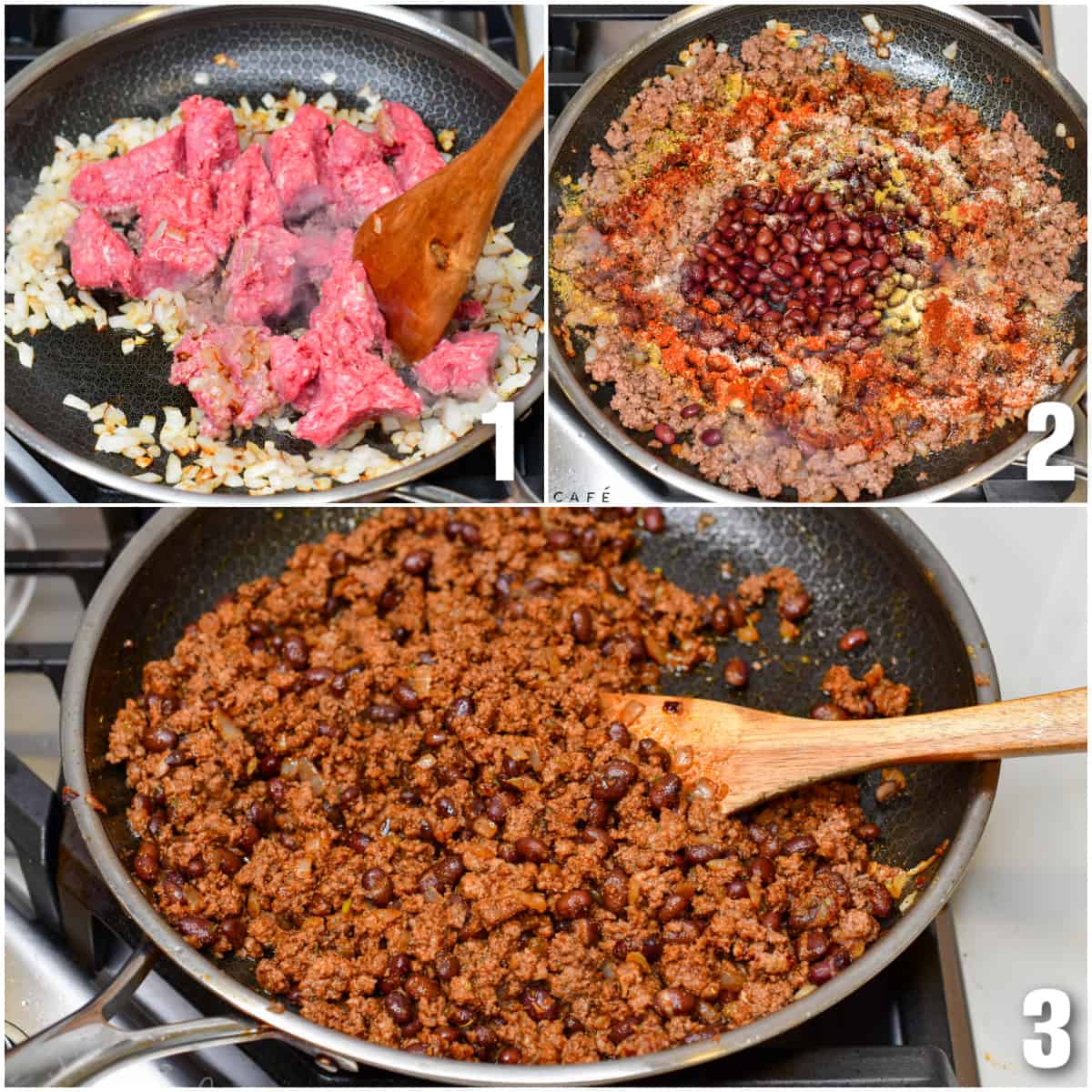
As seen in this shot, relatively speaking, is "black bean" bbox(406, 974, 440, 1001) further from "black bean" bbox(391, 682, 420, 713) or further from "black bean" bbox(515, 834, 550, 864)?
"black bean" bbox(391, 682, 420, 713)

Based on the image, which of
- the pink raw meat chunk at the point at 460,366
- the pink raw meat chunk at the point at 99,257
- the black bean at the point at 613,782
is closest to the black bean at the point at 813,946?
the black bean at the point at 613,782

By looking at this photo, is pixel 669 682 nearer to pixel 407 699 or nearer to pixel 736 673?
pixel 736 673

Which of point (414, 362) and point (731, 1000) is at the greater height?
point (414, 362)

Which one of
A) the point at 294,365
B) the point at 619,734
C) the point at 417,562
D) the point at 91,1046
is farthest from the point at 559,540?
the point at 91,1046

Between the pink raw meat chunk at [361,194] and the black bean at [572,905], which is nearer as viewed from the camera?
the black bean at [572,905]

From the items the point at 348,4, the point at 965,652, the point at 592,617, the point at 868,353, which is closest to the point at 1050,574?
the point at 965,652

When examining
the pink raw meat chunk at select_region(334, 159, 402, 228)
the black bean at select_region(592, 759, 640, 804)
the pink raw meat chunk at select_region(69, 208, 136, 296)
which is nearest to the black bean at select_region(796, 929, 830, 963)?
Answer: the black bean at select_region(592, 759, 640, 804)

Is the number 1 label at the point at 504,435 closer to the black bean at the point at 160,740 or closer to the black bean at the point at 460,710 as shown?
the black bean at the point at 460,710

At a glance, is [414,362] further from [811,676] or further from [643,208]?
[811,676]
